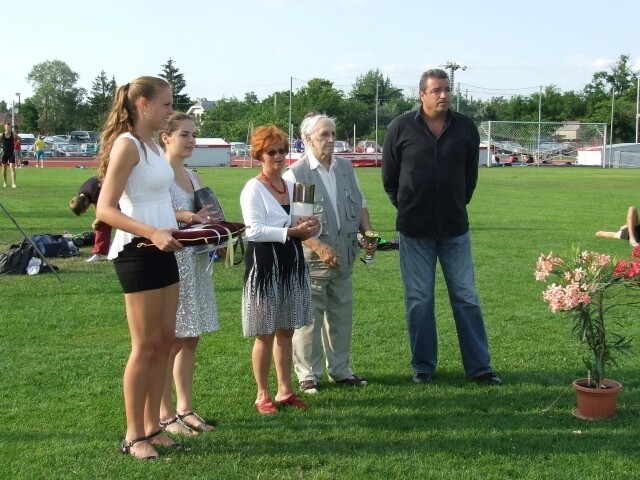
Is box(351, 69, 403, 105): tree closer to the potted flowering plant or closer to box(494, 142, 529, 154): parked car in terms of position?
box(494, 142, 529, 154): parked car

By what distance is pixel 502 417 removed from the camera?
16.2ft

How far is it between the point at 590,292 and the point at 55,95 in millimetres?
107658

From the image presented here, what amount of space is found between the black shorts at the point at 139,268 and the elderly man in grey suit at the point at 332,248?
4.99ft

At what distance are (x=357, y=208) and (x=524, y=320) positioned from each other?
2.53 m

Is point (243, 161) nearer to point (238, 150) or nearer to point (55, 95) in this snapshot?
point (238, 150)

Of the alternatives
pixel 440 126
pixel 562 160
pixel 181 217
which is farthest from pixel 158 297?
pixel 562 160

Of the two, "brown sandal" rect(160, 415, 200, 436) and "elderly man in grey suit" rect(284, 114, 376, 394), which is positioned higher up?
"elderly man in grey suit" rect(284, 114, 376, 394)

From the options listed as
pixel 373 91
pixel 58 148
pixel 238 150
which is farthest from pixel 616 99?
pixel 58 148

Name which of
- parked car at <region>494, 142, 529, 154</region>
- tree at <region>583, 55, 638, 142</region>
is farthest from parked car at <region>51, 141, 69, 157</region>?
tree at <region>583, 55, 638, 142</region>

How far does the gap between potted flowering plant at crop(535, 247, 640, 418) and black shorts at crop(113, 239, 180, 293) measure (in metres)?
2.29

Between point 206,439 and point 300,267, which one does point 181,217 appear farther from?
point 206,439

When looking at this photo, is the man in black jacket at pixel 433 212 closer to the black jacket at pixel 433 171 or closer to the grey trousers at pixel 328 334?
the black jacket at pixel 433 171

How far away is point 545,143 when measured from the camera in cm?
5825

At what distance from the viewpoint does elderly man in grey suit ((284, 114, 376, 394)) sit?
5484mm
